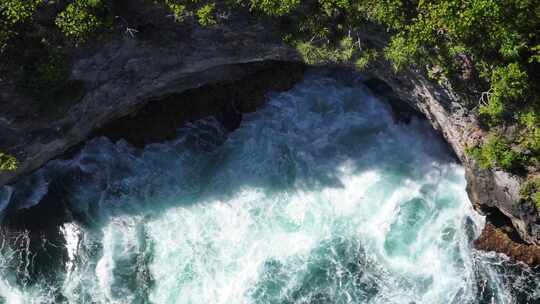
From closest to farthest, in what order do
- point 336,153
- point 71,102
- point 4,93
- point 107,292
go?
point 4,93, point 71,102, point 107,292, point 336,153

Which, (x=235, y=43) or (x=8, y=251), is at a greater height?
(x=235, y=43)

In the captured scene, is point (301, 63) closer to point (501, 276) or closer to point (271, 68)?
point (271, 68)

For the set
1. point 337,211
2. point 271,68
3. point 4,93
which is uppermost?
point 4,93

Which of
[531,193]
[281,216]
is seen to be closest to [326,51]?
[281,216]

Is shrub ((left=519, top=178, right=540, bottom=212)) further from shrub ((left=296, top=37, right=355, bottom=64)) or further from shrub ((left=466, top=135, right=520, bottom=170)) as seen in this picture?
shrub ((left=296, top=37, right=355, bottom=64))

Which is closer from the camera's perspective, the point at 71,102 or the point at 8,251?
the point at 71,102

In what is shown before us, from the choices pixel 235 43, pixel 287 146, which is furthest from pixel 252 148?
pixel 235 43

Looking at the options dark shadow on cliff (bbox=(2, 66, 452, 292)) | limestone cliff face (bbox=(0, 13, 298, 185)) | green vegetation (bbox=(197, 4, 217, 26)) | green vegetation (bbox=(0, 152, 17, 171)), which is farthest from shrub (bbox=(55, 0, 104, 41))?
dark shadow on cliff (bbox=(2, 66, 452, 292))

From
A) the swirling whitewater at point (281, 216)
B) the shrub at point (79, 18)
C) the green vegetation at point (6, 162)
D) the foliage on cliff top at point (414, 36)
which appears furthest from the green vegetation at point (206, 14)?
the green vegetation at point (6, 162)

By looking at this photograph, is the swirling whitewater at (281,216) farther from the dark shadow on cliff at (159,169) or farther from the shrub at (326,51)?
the shrub at (326,51)

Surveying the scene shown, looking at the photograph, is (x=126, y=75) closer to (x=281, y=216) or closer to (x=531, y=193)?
(x=281, y=216)
